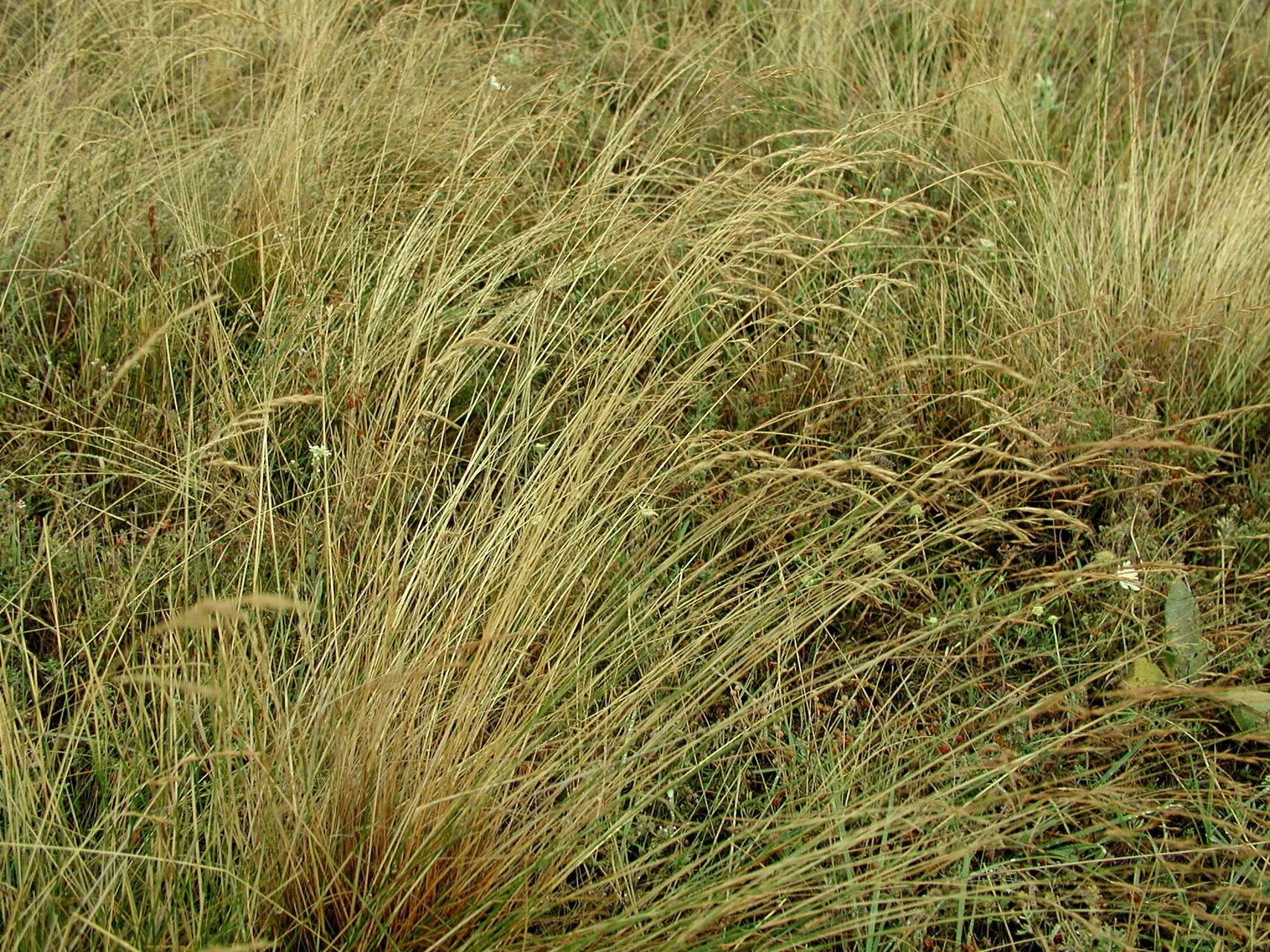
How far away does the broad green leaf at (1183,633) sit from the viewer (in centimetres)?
200

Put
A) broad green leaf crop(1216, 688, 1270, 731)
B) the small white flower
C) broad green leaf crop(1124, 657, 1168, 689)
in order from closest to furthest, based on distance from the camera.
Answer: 1. broad green leaf crop(1216, 688, 1270, 731)
2. the small white flower
3. broad green leaf crop(1124, 657, 1168, 689)

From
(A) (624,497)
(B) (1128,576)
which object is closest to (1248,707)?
(B) (1128,576)

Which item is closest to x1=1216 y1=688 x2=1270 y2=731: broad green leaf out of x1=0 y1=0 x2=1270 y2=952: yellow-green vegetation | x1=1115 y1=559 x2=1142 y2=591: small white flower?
x1=0 y1=0 x2=1270 y2=952: yellow-green vegetation

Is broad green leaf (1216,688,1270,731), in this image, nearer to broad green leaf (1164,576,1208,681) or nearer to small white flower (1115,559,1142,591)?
broad green leaf (1164,576,1208,681)

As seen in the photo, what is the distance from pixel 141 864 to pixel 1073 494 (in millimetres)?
1712

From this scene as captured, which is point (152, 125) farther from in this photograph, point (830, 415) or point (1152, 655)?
point (1152, 655)

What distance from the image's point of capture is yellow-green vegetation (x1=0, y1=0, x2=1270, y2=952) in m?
1.53

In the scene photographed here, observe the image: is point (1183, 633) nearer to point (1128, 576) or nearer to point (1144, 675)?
point (1144, 675)

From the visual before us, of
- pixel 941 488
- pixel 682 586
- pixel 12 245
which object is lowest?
pixel 682 586

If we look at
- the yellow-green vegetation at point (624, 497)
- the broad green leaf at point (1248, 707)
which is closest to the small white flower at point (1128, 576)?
the yellow-green vegetation at point (624, 497)

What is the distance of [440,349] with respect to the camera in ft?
7.69

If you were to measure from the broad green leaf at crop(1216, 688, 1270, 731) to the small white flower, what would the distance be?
21 centimetres

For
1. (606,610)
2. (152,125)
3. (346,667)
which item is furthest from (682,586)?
(152,125)

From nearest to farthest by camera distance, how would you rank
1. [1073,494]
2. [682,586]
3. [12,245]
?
1. [682,586]
2. [1073,494]
3. [12,245]
